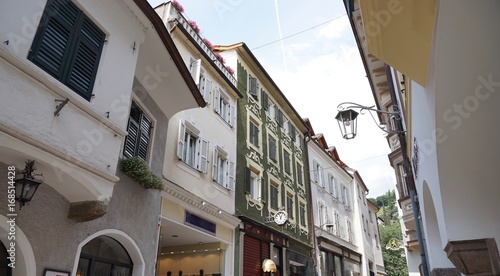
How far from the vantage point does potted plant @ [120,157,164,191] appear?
7508mm

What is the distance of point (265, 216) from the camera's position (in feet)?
54.6

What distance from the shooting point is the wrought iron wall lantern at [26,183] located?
15.2ft

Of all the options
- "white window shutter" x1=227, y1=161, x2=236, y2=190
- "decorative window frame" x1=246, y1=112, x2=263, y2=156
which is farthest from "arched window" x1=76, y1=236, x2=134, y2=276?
"decorative window frame" x1=246, y1=112, x2=263, y2=156

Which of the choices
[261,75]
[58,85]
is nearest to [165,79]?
[58,85]

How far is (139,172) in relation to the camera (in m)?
7.73

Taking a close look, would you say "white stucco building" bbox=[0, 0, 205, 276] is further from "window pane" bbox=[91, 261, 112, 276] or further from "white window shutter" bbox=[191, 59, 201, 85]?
"white window shutter" bbox=[191, 59, 201, 85]

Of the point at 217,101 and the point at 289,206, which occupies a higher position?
the point at 217,101

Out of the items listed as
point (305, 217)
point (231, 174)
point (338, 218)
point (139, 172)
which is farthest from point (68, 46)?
point (338, 218)

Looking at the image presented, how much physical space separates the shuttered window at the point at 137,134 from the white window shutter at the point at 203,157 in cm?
364

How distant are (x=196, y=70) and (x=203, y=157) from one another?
3.25 metres

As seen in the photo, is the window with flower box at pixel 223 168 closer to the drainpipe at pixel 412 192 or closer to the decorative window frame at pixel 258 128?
the decorative window frame at pixel 258 128

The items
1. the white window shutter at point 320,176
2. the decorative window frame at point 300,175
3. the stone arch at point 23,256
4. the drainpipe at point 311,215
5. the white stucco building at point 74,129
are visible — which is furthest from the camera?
the white window shutter at point 320,176

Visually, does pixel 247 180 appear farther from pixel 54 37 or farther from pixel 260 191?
pixel 54 37

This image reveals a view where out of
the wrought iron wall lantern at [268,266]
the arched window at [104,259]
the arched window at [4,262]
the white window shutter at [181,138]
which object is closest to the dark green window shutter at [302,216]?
the wrought iron wall lantern at [268,266]
